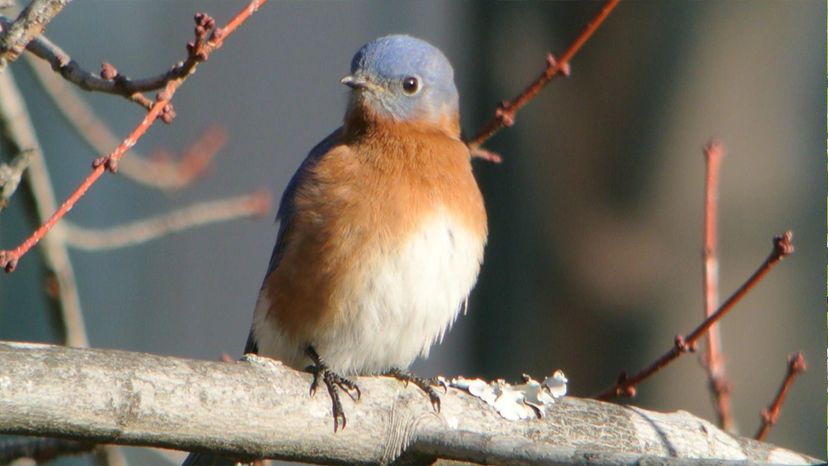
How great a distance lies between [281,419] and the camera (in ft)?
10.8

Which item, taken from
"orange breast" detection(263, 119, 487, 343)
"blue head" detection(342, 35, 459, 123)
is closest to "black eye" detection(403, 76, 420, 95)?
"blue head" detection(342, 35, 459, 123)

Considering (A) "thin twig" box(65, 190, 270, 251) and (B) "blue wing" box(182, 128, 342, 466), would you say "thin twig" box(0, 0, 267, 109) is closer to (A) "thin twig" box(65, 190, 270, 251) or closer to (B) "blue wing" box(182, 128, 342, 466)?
(B) "blue wing" box(182, 128, 342, 466)

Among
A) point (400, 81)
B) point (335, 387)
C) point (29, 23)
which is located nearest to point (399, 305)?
point (335, 387)

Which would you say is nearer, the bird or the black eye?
the bird

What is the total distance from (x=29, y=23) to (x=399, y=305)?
1932 millimetres

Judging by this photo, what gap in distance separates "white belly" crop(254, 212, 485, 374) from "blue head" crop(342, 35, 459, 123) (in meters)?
0.68

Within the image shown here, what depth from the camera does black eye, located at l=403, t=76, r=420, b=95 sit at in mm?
5121

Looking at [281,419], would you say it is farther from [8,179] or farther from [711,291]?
[711,291]

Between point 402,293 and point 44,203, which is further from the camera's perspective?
point 44,203

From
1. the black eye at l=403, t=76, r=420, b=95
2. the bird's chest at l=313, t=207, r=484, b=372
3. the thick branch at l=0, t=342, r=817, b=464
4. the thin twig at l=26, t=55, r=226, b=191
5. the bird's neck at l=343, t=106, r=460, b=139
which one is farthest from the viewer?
the thin twig at l=26, t=55, r=226, b=191

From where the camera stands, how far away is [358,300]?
4.42 metres

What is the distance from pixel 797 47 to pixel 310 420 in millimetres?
3372


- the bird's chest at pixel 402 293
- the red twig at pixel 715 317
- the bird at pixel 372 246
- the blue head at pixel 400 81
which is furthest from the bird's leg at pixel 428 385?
the blue head at pixel 400 81

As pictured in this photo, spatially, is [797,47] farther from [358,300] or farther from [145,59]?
[145,59]
